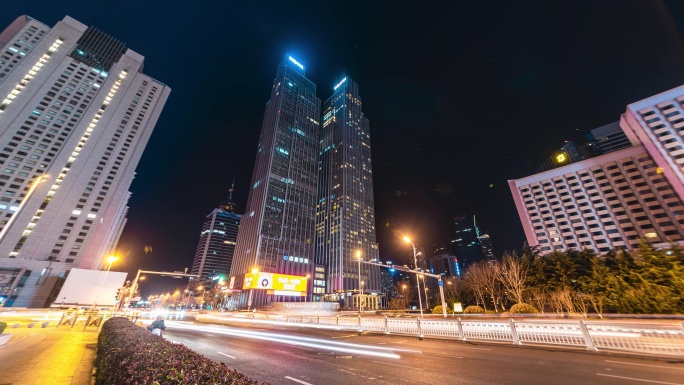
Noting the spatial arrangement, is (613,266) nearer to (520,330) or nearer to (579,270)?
(579,270)

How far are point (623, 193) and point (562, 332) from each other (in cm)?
9573

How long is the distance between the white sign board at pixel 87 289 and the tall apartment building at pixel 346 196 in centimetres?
7259

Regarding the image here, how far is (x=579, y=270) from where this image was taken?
1215 inches

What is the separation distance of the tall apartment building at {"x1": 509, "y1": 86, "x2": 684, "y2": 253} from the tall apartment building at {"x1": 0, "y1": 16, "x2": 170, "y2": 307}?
130m

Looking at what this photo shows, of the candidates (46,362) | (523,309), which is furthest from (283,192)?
(46,362)

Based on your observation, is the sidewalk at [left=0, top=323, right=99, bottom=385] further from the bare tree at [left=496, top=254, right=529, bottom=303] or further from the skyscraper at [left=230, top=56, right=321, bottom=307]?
the skyscraper at [left=230, top=56, right=321, bottom=307]

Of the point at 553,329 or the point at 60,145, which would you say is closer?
the point at 553,329

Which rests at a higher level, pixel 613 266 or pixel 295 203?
pixel 295 203

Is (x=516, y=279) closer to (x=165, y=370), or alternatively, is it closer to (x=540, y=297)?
(x=540, y=297)

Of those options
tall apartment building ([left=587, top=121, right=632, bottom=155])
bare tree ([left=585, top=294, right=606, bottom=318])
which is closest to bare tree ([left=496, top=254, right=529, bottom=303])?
bare tree ([left=585, top=294, right=606, bottom=318])

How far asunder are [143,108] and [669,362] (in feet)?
426

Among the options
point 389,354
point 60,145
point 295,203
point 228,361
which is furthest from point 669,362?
point 60,145

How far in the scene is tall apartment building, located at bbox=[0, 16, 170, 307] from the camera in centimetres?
6362

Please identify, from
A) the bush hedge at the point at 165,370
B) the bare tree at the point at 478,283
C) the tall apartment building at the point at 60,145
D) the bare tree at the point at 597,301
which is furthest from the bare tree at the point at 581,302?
the tall apartment building at the point at 60,145
